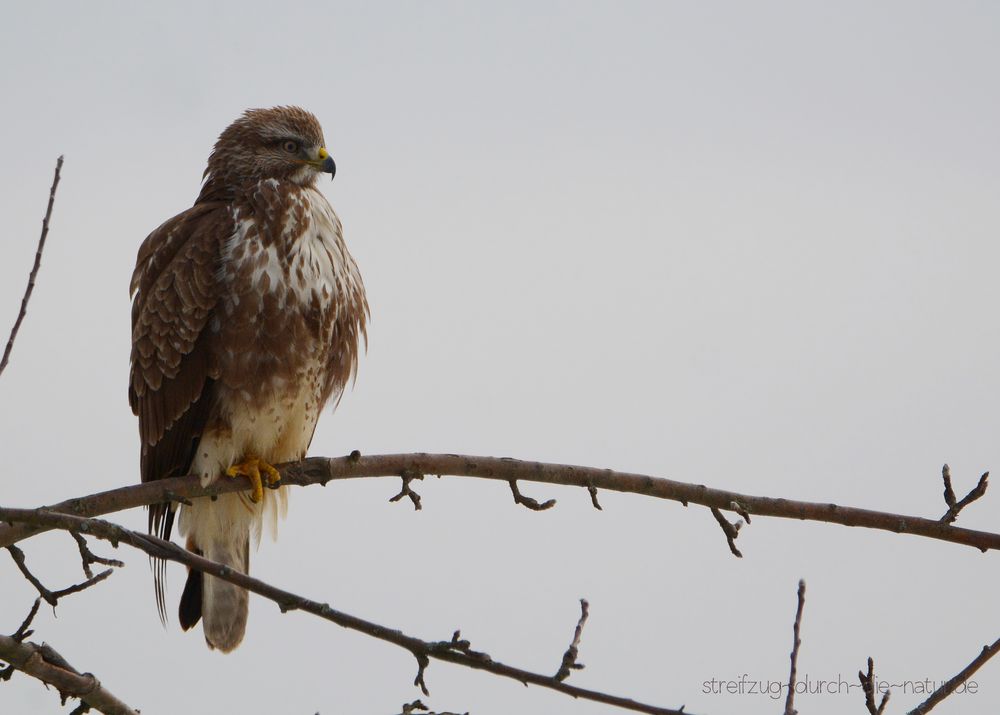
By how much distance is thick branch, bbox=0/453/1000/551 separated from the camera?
3.92 meters

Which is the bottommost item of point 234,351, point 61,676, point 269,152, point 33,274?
point 61,676

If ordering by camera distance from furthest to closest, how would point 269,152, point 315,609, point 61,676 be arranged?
point 269,152 → point 61,676 → point 315,609

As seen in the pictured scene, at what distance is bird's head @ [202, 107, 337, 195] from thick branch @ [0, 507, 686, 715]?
3007mm

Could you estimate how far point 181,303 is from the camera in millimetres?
5125

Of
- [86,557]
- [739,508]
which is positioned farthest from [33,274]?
[739,508]

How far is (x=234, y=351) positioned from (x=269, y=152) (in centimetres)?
141

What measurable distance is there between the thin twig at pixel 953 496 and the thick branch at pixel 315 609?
1560 mm

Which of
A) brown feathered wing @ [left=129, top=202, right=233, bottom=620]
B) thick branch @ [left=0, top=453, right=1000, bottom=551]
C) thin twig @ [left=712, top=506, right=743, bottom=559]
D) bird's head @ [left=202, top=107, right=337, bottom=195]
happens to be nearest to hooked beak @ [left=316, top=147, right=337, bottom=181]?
bird's head @ [left=202, top=107, right=337, bottom=195]

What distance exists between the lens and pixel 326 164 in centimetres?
603

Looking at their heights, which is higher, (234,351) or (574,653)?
(234,351)

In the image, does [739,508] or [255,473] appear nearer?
[739,508]

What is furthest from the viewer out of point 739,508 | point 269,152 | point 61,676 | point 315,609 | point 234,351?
point 269,152

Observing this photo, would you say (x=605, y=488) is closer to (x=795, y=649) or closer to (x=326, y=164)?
(x=795, y=649)

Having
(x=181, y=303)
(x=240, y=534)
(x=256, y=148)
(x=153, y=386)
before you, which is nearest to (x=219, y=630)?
(x=240, y=534)
